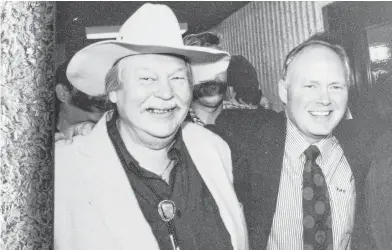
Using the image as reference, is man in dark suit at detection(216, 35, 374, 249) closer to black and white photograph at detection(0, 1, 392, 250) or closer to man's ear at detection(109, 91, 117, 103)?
black and white photograph at detection(0, 1, 392, 250)

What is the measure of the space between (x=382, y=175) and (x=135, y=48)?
2.34 feet

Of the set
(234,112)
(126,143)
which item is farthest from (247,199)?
(126,143)

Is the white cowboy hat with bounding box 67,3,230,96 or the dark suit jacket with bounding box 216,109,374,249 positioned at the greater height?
the white cowboy hat with bounding box 67,3,230,96

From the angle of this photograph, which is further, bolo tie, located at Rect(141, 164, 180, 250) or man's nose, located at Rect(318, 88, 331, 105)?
man's nose, located at Rect(318, 88, 331, 105)

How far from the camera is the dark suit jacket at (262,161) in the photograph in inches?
38.7

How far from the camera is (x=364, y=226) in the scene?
100 centimetres

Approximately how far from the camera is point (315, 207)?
3.29 feet

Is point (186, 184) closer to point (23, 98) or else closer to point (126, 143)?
point (126, 143)

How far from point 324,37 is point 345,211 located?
447 millimetres

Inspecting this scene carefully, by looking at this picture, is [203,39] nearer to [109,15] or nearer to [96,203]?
[109,15]

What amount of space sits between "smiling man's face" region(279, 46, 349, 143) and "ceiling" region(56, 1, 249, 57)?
224mm

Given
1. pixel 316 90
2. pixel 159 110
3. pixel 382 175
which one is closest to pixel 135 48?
pixel 159 110

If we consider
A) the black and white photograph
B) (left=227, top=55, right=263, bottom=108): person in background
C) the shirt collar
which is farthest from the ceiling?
the shirt collar

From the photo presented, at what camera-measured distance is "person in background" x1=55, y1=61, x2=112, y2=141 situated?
89cm
